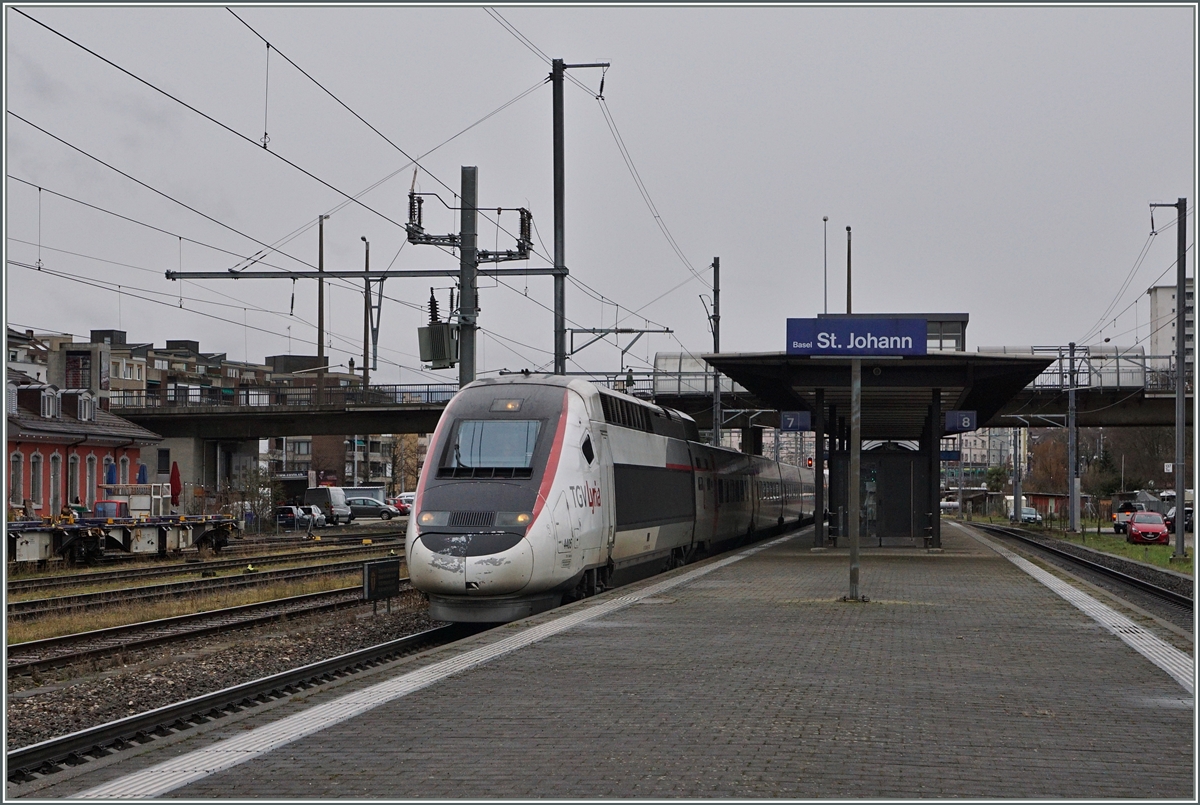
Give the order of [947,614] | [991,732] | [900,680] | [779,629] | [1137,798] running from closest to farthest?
[1137,798] → [991,732] → [900,680] → [779,629] → [947,614]

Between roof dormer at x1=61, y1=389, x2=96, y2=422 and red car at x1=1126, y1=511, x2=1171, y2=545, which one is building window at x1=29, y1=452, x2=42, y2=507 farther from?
red car at x1=1126, y1=511, x2=1171, y2=545

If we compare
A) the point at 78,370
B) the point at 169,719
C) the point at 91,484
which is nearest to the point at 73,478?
the point at 91,484

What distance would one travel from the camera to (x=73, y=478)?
4900cm

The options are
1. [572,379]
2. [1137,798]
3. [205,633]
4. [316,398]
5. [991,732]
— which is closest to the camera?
[1137,798]

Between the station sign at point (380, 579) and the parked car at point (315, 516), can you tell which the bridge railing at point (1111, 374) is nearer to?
the parked car at point (315, 516)

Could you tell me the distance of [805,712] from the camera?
9.55m

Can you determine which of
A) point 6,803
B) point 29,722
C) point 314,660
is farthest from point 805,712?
point 314,660

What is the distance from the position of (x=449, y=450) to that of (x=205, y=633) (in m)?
3.98

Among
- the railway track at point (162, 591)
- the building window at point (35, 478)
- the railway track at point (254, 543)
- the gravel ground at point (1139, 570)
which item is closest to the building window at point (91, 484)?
the building window at point (35, 478)

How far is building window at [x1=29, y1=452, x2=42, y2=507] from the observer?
45625 mm

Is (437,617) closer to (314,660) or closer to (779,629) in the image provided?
(314,660)

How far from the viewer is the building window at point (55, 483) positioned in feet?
155

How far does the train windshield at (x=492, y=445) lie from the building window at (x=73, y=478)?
3406cm

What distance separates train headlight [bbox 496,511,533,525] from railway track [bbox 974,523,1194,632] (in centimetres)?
875
